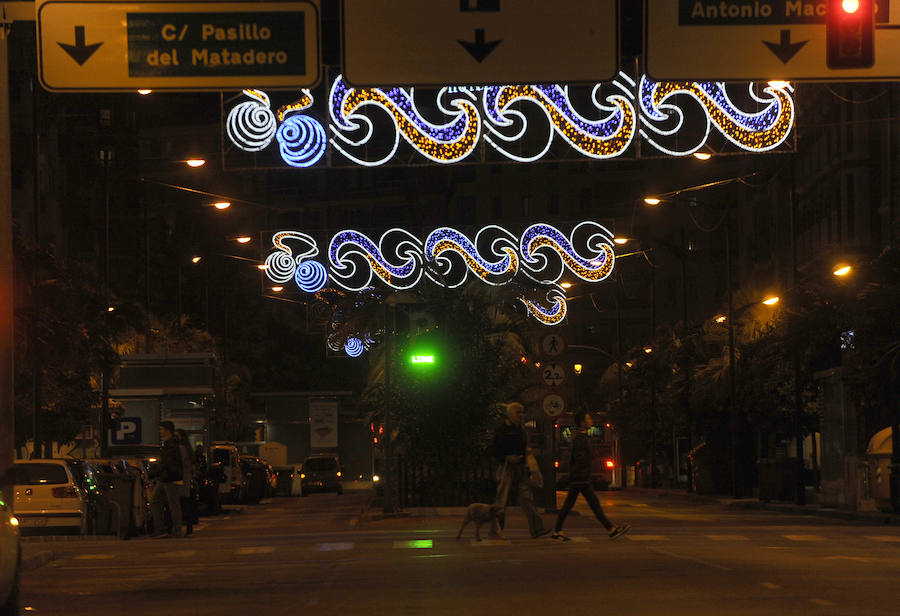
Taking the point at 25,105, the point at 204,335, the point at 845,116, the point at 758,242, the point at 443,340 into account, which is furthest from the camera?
the point at 758,242

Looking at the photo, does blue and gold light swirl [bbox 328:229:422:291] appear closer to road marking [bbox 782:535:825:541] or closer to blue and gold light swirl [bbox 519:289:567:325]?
blue and gold light swirl [bbox 519:289:567:325]

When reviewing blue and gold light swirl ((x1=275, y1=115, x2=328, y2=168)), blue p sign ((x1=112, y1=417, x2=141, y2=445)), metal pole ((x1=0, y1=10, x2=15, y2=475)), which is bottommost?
blue p sign ((x1=112, y1=417, x2=141, y2=445))

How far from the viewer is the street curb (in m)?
21.5

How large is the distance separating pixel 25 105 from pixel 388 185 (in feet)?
212

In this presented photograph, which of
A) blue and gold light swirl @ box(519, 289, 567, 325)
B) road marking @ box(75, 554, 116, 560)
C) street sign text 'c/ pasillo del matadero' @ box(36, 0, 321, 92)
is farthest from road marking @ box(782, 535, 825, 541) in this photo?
blue and gold light swirl @ box(519, 289, 567, 325)

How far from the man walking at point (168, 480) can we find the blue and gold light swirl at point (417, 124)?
548cm

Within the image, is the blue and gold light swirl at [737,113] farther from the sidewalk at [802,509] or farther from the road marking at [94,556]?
the road marking at [94,556]

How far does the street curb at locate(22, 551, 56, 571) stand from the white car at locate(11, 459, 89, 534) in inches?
280

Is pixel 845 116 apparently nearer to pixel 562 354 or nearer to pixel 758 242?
pixel 758 242

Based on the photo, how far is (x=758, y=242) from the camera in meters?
83.5

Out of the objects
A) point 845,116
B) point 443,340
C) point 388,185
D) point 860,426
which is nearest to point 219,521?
point 443,340

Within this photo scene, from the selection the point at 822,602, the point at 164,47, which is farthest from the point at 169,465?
the point at 822,602

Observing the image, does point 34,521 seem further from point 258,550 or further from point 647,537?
point 647,537

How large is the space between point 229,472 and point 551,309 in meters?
14.7
